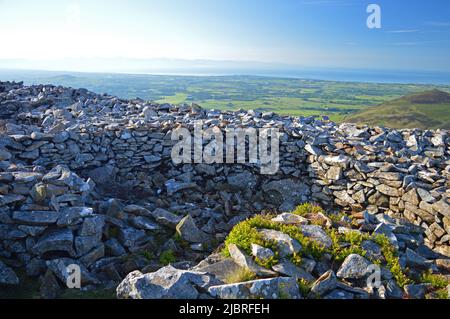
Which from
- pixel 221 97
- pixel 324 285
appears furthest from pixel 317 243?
pixel 221 97

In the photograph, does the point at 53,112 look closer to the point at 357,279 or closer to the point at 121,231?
the point at 121,231

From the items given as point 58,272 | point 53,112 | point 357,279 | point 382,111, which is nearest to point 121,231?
point 58,272

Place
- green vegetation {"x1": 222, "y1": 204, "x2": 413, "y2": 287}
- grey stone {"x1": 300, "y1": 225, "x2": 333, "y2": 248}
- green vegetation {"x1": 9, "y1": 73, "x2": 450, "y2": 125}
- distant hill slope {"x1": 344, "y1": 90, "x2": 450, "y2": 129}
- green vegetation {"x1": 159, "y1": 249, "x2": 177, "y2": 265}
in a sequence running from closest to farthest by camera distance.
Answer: green vegetation {"x1": 222, "y1": 204, "x2": 413, "y2": 287} → grey stone {"x1": 300, "y1": 225, "x2": 333, "y2": 248} → green vegetation {"x1": 159, "y1": 249, "x2": 177, "y2": 265} → green vegetation {"x1": 9, "y1": 73, "x2": 450, "y2": 125} → distant hill slope {"x1": 344, "y1": 90, "x2": 450, "y2": 129}

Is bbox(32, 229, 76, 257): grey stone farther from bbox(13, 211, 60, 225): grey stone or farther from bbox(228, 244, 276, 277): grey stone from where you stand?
bbox(228, 244, 276, 277): grey stone

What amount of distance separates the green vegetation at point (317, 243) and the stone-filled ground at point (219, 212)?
32mm

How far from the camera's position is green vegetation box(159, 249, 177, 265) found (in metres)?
8.70

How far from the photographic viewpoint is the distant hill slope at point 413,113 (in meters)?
82.4

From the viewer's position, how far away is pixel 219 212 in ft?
39.7

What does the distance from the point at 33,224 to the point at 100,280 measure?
8.17 ft

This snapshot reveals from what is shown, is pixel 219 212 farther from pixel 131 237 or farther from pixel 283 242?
pixel 283 242

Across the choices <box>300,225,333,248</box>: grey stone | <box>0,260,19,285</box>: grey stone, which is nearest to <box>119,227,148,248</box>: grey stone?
<box>0,260,19,285</box>: grey stone

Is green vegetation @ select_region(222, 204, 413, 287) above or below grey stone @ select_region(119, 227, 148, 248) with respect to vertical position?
above

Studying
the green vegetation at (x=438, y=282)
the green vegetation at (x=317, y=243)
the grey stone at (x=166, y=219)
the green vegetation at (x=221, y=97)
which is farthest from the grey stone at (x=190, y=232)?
the green vegetation at (x=221, y=97)

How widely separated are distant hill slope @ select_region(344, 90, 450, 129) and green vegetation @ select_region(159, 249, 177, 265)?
69857 mm
